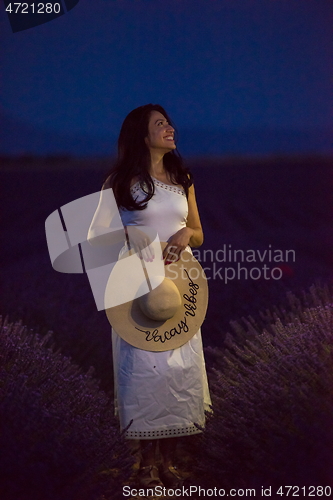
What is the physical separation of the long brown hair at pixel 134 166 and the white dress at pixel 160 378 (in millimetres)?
39

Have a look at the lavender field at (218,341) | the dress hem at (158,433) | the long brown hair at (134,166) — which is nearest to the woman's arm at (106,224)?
the long brown hair at (134,166)

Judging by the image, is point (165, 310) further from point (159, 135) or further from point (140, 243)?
point (159, 135)

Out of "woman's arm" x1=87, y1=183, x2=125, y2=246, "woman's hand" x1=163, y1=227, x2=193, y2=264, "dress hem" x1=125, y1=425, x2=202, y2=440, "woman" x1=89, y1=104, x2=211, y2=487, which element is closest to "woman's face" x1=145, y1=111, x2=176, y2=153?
"woman" x1=89, y1=104, x2=211, y2=487

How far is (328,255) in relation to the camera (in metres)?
3.92

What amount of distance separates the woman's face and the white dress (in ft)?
0.55

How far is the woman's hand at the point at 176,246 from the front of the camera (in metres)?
3.02

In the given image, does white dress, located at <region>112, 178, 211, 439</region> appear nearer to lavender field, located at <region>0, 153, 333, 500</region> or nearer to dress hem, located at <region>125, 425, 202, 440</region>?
dress hem, located at <region>125, 425, 202, 440</region>

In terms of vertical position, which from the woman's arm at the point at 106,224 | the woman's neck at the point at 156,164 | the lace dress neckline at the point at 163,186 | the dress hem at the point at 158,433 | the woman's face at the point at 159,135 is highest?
the woman's face at the point at 159,135

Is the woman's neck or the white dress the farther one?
the woman's neck

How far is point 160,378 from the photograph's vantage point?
297 centimetres

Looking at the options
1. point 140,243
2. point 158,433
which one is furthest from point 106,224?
point 158,433

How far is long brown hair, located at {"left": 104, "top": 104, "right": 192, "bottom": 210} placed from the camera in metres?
3.03

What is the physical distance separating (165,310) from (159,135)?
2.71ft

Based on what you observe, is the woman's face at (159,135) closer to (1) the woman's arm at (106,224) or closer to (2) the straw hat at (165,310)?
(1) the woman's arm at (106,224)
